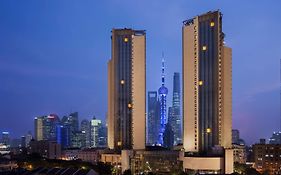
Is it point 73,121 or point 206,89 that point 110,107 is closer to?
point 206,89

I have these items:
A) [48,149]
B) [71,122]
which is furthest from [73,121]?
[48,149]

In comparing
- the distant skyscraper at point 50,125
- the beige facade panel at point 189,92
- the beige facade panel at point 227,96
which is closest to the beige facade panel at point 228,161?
Answer: the beige facade panel at point 227,96

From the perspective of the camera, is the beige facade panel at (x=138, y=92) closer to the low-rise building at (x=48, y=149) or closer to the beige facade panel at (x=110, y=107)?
the beige facade panel at (x=110, y=107)

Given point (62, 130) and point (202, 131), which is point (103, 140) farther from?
point (202, 131)

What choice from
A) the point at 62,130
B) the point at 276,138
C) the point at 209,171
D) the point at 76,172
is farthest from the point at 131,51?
the point at 62,130

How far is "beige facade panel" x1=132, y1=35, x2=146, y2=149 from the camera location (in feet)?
168

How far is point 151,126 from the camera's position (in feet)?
400

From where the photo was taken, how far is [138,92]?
5138 cm

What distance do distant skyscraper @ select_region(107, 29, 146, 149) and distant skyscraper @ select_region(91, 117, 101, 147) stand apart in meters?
64.0

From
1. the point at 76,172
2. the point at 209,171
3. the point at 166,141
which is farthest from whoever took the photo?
the point at 166,141

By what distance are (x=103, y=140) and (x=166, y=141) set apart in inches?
1730

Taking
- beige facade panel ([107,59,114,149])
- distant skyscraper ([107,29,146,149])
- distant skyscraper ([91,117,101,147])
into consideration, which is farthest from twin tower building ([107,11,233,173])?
distant skyscraper ([91,117,101,147])

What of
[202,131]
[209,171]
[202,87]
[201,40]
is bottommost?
[209,171]

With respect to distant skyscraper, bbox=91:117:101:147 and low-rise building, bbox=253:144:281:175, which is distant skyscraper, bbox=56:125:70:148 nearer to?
distant skyscraper, bbox=91:117:101:147
